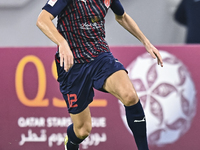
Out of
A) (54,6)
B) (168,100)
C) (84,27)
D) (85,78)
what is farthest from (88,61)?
(168,100)

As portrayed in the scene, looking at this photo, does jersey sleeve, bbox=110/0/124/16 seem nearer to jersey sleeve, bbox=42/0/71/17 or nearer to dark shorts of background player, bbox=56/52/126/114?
dark shorts of background player, bbox=56/52/126/114

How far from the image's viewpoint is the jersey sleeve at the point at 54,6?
2564 mm

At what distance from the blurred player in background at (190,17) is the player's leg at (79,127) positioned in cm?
190

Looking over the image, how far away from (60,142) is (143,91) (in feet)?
3.18

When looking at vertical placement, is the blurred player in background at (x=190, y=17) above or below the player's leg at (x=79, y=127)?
above

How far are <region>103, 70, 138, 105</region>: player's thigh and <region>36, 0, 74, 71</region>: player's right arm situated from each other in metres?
0.39

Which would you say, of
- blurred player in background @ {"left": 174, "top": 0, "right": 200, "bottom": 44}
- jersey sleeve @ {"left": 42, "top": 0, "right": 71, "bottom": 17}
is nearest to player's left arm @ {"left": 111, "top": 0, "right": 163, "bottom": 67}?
jersey sleeve @ {"left": 42, "top": 0, "right": 71, "bottom": 17}

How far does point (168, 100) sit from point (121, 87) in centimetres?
142

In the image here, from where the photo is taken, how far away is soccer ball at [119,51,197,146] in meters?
3.90

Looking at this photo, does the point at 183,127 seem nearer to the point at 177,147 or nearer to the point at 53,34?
the point at 177,147

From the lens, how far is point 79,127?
3141 mm

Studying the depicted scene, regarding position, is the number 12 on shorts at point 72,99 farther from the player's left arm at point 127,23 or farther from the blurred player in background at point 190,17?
the blurred player in background at point 190,17

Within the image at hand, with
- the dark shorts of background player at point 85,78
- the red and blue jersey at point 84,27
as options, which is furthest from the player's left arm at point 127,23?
the dark shorts of background player at point 85,78

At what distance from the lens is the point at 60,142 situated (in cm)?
Result: 397
